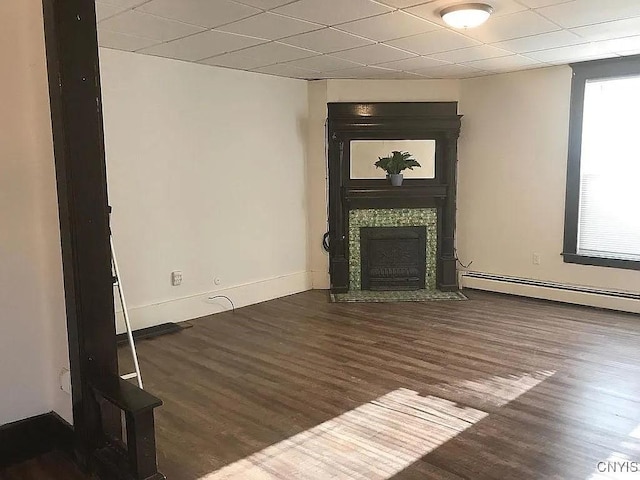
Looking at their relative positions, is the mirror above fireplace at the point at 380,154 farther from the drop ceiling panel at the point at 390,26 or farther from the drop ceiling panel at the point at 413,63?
the drop ceiling panel at the point at 390,26

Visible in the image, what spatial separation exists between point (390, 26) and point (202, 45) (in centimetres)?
150

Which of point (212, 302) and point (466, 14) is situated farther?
point (212, 302)

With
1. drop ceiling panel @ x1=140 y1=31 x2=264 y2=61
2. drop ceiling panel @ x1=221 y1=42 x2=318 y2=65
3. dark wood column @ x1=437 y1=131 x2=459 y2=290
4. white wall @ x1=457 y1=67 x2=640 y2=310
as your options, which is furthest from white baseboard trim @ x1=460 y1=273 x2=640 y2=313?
drop ceiling panel @ x1=140 y1=31 x2=264 y2=61

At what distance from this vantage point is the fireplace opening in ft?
19.4

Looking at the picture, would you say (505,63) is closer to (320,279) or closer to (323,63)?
(323,63)

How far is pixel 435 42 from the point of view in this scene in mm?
4145

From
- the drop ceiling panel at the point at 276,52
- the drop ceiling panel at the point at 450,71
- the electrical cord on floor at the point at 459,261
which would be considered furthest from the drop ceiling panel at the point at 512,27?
the electrical cord on floor at the point at 459,261

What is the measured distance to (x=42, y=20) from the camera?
7.47 feet

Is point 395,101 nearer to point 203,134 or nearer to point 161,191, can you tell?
point 203,134

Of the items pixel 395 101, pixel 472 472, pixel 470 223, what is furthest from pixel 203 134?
pixel 472 472

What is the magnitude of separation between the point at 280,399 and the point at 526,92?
408 centimetres

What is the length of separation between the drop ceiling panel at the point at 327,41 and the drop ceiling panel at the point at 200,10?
0.64 m

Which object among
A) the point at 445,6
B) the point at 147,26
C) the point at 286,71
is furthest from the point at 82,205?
the point at 286,71

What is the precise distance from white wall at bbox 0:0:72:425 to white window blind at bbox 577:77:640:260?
4701mm
